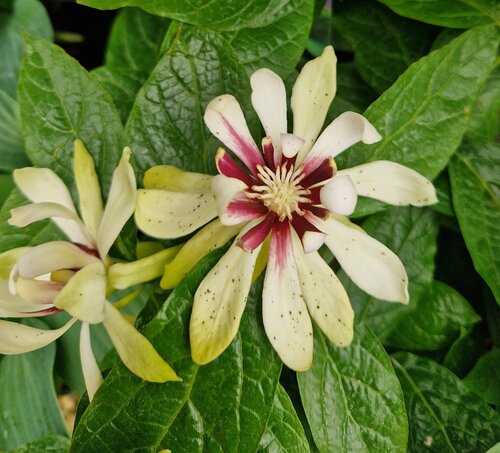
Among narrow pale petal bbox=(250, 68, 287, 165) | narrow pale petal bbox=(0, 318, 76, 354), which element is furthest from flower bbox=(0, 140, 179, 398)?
narrow pale petal bbox=(250, 68, 287, 165)

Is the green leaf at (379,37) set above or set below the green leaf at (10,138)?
above

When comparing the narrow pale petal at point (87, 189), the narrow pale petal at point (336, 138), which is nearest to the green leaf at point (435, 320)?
the narrow pale petal at point (336, 138)

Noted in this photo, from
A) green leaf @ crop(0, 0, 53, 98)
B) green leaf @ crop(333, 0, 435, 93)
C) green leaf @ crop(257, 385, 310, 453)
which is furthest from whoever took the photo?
green leaf @ crop(0, 0, 53, 98)

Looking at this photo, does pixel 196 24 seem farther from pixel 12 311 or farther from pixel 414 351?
pixel 414 351

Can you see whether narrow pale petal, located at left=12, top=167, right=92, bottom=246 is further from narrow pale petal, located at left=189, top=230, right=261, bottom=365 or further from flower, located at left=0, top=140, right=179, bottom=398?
narrow pale petal, located at left=189, top=230, right=261, bottom=365

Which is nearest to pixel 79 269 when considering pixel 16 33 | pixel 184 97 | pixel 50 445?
pixel 184 97

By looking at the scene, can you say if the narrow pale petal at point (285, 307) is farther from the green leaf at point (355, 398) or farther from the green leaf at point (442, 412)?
the green leaf at point (442, 412)

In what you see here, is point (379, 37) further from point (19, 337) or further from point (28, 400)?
point (28, 400)
